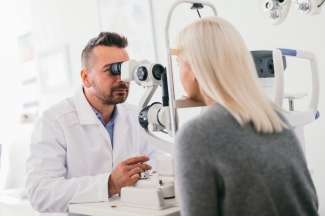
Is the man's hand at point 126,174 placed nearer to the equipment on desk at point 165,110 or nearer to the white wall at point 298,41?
the equipment on desk at point 165,110

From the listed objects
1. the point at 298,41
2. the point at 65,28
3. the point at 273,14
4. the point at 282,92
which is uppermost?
the point at 65,28

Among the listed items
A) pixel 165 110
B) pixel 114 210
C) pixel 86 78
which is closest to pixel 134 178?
pixel 114 210

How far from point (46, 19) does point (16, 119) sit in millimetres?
1083

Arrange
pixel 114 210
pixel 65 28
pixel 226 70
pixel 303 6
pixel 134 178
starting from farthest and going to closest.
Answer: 1. pixel 65 28
2. pixel 303 6
3. pixel 134 178
4. pixel 114 210
5. pixel 226 70

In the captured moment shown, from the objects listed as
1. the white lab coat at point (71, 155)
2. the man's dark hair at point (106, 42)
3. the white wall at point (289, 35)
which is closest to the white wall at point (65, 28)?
the white wall at point (289, 35)

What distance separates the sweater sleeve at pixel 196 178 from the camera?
86cm

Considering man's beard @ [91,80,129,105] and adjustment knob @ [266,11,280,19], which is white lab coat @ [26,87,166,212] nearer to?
man's beard @ [91,80,129,105]

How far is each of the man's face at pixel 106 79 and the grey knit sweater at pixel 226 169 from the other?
88 cm

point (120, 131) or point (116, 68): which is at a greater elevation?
point (116, 68)

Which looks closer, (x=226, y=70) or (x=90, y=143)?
(x=226, y=70)

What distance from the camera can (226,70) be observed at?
3.18ft

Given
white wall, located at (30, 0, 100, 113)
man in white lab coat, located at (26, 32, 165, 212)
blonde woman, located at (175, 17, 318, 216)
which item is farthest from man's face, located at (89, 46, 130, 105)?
white wall, located at (30, 0, 100, 113)

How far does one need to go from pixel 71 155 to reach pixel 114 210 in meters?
0.52

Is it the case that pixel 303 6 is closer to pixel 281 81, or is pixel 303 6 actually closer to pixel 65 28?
pixel 281 81
